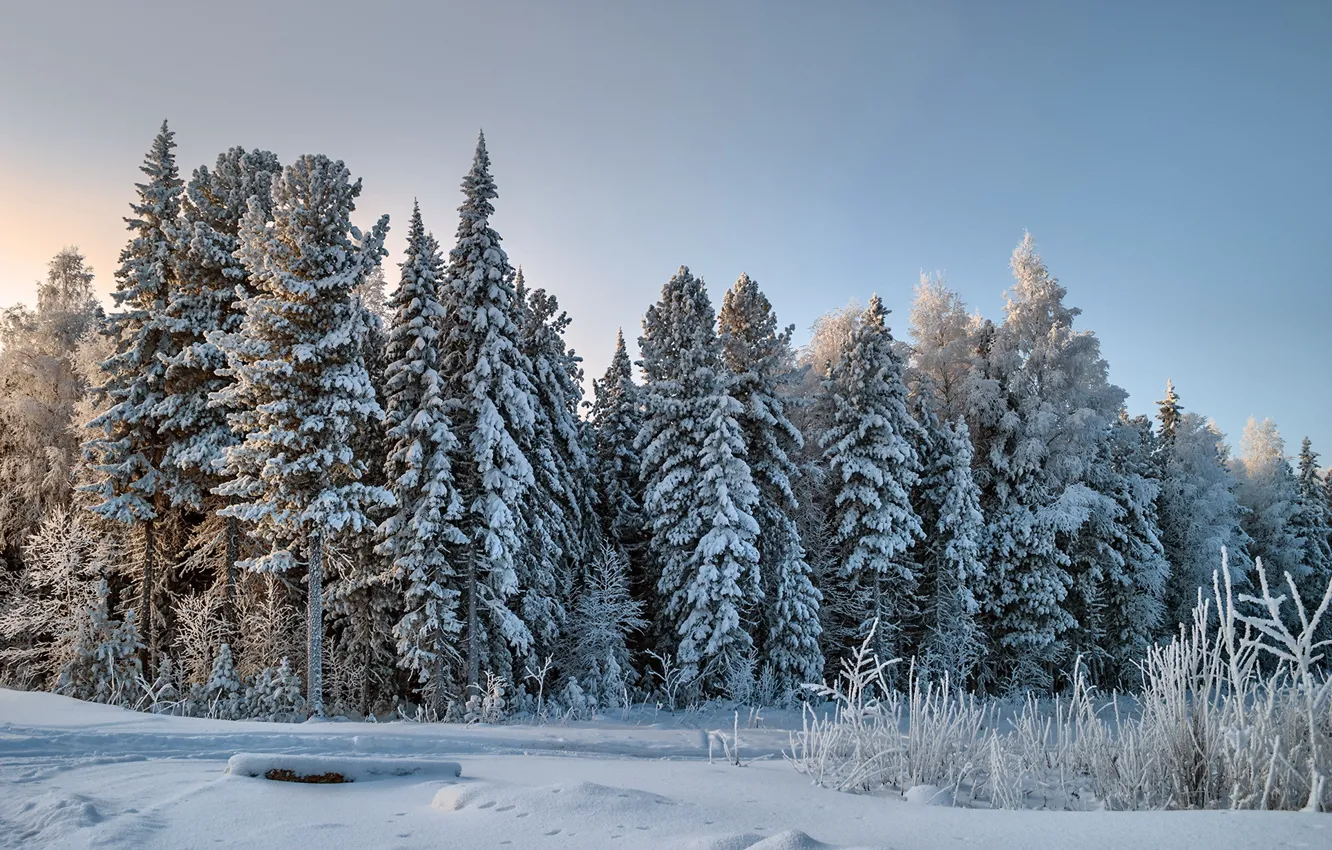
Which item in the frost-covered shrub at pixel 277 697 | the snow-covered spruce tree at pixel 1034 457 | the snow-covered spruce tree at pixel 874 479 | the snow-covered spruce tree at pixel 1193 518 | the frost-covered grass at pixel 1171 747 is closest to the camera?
the frost-covered grass at pixel 1171 747

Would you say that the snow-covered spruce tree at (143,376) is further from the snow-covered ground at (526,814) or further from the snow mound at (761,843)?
the snow mound at (761,843)

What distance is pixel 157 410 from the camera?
20.6 m

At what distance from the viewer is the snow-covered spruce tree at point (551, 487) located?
21.2 metres

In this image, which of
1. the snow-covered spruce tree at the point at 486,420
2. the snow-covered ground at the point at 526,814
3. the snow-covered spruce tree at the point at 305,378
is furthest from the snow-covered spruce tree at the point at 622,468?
the snow-covered ground at the point at 526,814

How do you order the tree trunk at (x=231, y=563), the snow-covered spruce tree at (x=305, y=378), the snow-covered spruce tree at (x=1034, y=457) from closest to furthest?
the snow-covered spruce tree at (x=305, y=378) → the tree trunk at (x=231, y=563) → the snow-covered spruce tree at (x=1034, y=457)

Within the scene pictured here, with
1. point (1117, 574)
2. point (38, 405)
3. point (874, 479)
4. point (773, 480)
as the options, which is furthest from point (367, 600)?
point (1117, 574)

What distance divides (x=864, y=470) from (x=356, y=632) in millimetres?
15795

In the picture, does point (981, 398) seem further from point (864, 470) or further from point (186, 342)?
point (186, 342)

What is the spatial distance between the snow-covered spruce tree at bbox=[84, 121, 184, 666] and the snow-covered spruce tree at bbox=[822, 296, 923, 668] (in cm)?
2003

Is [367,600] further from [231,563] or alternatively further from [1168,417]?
[1168,417]

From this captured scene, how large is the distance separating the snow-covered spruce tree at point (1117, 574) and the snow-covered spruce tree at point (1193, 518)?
291 cm

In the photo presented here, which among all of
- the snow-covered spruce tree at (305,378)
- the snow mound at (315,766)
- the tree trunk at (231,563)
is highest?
the snow-covered spruce tree at (305,378)

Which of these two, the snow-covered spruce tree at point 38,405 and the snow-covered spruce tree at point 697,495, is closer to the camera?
the snow-covered spruce tree at point 697,495

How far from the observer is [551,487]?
73.7 ft
